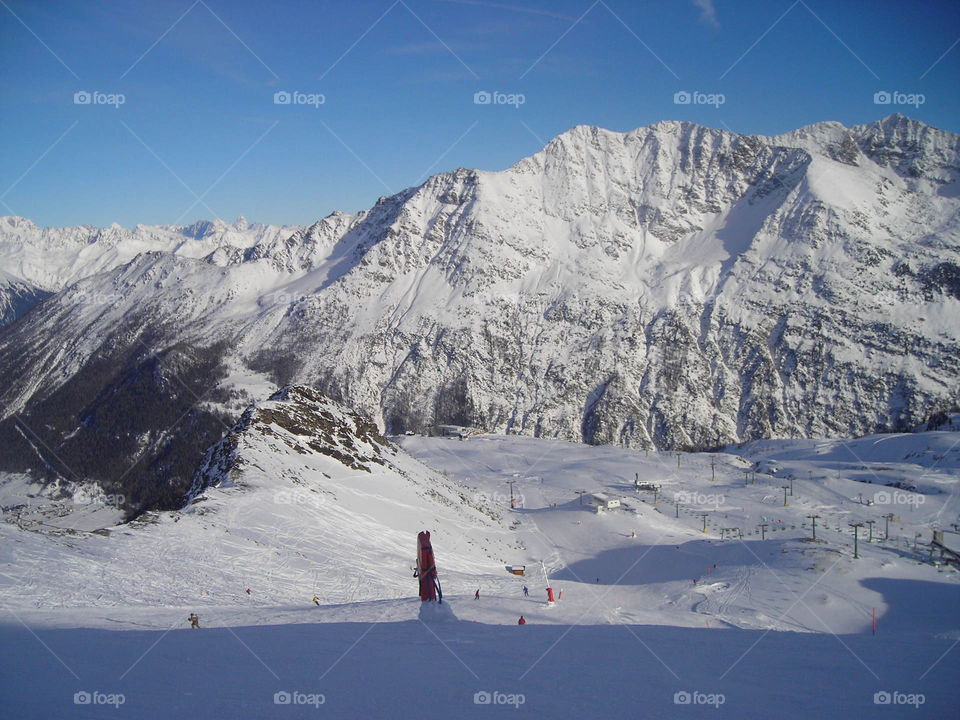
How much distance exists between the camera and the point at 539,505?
83.6 meters

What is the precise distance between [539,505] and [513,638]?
72.3 metres

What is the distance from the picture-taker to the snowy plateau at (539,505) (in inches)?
390

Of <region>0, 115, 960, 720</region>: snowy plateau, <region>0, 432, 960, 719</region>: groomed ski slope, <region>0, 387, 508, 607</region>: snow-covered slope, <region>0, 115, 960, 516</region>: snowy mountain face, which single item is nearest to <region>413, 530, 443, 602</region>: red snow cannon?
<region>0, 115, 960, 720</region>: snowy plateau

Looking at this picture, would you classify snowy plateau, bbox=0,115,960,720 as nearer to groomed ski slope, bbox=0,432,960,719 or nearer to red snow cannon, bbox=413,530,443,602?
groomed ski slope, bbox=0,432,960,719

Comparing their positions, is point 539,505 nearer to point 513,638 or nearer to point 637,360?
point 513,638

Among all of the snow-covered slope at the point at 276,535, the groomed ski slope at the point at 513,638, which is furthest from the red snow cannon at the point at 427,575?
the snow-covered slope at the point at 276,535

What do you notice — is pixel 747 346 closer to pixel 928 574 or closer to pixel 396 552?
pixel 928 574

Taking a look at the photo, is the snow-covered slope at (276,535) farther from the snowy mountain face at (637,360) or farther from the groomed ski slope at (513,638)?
the snowy mountain face at (637,360)

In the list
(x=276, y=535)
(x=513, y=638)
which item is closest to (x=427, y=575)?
(x=513, y=638)

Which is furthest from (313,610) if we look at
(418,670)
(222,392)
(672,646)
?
(222,392)

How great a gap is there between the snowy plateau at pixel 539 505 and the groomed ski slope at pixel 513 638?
0.37ft

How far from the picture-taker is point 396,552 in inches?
1465

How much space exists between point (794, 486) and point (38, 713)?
95.8 m

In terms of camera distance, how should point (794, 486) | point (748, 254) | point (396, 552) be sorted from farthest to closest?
point (748, 254)
point (794, 486)
point (396, 552)
